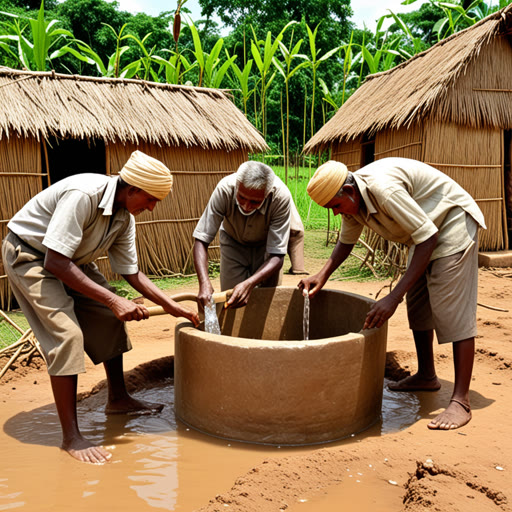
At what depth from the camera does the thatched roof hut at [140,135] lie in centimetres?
594

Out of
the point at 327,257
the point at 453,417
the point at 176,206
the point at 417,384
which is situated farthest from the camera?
the point at 327,257

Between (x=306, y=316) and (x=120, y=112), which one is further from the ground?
(x=120, y=112)

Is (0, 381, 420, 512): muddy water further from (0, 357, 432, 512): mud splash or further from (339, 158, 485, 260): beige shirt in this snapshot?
(339, 158, 485, 260): beige shirt

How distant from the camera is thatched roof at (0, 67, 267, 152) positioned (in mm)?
A: 6000

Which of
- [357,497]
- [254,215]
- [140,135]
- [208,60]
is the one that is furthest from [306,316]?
[208,60]

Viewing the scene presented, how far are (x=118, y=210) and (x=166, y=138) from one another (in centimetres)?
432

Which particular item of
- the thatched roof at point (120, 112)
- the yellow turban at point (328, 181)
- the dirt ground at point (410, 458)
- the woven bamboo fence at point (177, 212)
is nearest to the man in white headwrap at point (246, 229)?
the yellow turban at point (328, 181)

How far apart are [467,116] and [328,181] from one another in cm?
509

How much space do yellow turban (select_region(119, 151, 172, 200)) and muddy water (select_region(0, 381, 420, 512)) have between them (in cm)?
132

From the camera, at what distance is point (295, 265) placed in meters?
7.21

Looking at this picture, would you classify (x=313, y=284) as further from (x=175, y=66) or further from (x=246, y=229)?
(x=175, y=66)

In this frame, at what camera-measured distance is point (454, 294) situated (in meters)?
3.00

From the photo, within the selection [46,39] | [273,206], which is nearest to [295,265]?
[273,206]

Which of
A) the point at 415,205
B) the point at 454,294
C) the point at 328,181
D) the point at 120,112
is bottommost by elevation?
the point at 454,294
